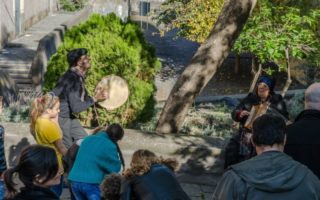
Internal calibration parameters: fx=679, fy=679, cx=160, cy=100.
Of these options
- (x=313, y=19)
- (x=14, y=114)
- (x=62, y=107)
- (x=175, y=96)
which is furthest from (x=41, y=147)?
(x=313, y=19)

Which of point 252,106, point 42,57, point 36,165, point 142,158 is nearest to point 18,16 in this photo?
point 42,57

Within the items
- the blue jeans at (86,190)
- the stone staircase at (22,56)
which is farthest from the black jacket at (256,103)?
the stone staircase at (22,56)

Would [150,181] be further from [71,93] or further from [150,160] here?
[71,93]

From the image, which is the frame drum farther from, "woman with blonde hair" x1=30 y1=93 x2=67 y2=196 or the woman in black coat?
the woman in black coat

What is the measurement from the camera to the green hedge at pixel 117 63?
9906mm

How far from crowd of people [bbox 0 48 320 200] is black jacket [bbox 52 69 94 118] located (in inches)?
0.4

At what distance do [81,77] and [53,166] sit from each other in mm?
3887

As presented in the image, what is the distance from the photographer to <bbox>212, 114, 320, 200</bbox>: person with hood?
402 cm

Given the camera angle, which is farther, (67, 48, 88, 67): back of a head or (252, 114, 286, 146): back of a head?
(67, 48, 88, 67): back of a head

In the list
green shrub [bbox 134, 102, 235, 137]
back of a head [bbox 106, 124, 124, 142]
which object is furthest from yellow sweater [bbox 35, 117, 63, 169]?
green shrub [bbox 134, 102, 235, 137]

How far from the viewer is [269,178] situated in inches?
159

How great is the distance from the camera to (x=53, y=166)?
3875 mm

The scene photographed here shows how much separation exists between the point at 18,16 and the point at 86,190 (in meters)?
19.5

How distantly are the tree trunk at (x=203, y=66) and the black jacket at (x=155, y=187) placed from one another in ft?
15.5
